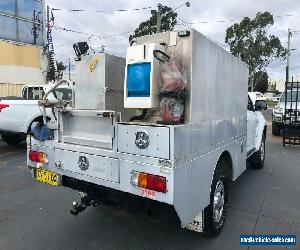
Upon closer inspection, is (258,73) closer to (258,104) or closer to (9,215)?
(258,104)

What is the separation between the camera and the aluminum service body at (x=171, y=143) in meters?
2.79

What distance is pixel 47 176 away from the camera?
3766mm

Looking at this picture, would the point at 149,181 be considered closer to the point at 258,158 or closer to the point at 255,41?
the point at 258,158

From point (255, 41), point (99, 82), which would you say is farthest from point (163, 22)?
point (99, 82)

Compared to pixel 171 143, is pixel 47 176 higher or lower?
lower

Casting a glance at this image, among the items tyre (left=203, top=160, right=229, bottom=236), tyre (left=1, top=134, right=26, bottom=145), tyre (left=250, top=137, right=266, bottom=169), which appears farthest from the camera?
tyre (left=1, top=134, right=26, bottom=145)

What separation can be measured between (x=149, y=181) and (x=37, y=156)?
63.4 inches

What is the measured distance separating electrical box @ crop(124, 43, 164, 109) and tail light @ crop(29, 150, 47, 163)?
4.14ft

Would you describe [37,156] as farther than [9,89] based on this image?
No

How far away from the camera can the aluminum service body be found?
9.16 feet

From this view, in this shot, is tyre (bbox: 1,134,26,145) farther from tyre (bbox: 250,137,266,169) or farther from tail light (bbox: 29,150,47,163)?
tyre (bbox: 250,137,266,169)

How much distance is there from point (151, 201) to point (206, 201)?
655mm

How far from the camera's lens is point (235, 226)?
4.17 m

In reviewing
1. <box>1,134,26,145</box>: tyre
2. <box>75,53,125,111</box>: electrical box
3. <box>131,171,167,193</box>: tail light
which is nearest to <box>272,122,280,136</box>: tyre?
<box>1,134,26,145</box>: tyre
